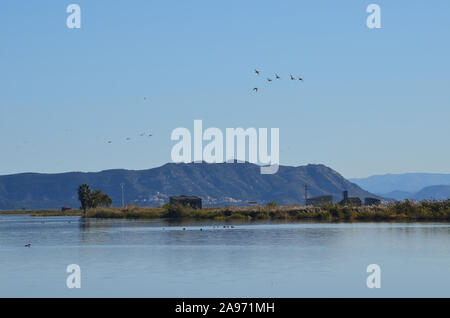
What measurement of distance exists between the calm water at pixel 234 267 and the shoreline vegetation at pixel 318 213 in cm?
4982

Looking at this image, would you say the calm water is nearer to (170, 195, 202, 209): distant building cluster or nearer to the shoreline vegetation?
the shoreline vegetation

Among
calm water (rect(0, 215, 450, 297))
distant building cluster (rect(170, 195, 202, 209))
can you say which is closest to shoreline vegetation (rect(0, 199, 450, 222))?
distant building cluster (rect(170, 195, 202, 209))

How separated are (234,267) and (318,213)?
92.0m

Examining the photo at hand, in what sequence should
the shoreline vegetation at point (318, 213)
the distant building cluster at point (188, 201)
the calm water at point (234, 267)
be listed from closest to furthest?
the calm water at point (234, 267) → the shoreline vegetation at point (318, 213) → the distant building cluster at point (188, 201)

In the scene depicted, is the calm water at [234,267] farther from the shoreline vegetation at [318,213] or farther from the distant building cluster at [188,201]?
the distant building cluster at [188,201]

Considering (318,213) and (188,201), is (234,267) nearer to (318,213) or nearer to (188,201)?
(318,213)

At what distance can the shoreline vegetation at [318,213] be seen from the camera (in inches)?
4875

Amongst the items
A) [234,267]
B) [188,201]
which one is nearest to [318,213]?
[188,201]

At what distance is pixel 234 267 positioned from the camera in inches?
1879

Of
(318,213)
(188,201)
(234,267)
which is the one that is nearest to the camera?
(234,267)

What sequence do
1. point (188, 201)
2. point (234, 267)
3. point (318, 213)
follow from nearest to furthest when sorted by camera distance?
point (234, 267), point (318, 213), point (188, 201)

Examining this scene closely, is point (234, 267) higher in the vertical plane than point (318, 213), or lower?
higher

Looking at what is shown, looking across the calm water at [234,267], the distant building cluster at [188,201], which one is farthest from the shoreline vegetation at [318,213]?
the calm water at [234,267]
